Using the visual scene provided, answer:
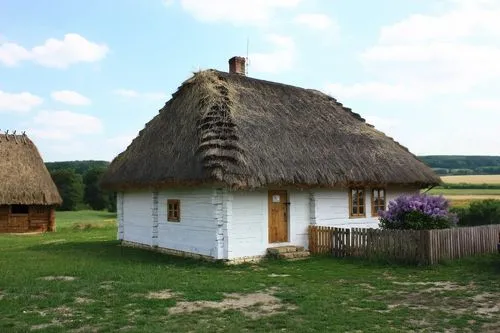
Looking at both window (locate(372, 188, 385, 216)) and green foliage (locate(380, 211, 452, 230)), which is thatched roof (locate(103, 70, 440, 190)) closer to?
window (locate(372, 188, 385, 216))

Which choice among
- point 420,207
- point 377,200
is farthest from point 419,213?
point 377,200

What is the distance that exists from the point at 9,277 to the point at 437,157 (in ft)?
179

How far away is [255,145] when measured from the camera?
17.0 m

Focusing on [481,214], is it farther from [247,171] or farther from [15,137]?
[15,137]

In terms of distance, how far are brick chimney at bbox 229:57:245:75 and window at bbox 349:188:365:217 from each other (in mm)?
8327

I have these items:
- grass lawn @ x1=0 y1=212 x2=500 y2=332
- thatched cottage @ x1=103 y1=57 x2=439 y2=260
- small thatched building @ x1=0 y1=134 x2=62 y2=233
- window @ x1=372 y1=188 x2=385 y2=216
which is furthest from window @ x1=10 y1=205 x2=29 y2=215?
window @ x1=372 y1=188 x2=385 y2=216

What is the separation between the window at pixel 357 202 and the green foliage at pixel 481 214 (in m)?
8.11

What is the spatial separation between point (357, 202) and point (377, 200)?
1268 mm

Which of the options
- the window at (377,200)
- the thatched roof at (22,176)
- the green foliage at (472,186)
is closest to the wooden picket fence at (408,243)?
the window at (377,200)

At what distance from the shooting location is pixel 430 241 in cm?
1457

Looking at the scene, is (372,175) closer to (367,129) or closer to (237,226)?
(367,129)

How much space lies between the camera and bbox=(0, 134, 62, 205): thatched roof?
98.0 ft

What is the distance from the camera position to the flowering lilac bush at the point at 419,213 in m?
15.8

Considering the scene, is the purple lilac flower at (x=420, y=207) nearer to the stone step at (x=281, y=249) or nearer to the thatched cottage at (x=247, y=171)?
the thatched cottage at (x=247, y=171)
